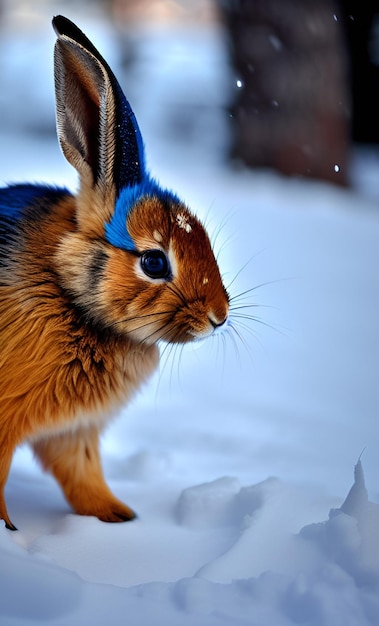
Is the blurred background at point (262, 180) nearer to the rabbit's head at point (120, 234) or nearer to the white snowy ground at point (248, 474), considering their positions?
the white snowy ground at point (248, 474)

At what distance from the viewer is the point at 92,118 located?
Result: 4.49 feet

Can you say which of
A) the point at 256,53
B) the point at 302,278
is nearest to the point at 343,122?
the point at 256,53

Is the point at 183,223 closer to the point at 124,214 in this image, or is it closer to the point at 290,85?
the point at 124,214

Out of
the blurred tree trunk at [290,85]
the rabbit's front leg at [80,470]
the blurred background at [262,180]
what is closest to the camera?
the rabbit's front leg at [80,470]

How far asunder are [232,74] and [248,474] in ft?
12.3

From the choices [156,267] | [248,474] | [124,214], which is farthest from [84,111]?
[248,474]

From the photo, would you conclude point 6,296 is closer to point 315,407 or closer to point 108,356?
point 108,356

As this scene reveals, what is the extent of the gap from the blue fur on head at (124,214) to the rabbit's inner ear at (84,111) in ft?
0.14

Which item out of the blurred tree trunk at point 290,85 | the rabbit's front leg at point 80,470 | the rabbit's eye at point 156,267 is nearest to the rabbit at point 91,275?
the rabbit's eye at point 156,267

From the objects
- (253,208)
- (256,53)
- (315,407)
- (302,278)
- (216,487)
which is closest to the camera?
(216,487)

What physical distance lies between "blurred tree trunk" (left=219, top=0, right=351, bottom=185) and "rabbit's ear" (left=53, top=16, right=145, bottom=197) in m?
2.70

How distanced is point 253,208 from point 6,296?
226 centimetres

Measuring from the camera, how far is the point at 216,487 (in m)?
1.58

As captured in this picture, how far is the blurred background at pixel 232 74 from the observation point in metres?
4.03
